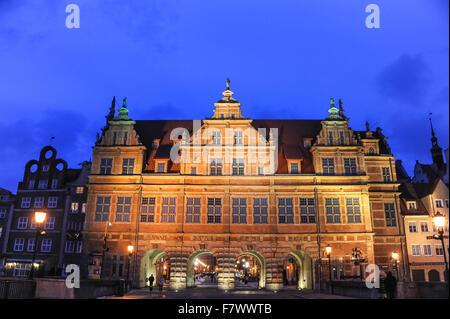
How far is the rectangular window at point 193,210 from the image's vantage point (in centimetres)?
3516

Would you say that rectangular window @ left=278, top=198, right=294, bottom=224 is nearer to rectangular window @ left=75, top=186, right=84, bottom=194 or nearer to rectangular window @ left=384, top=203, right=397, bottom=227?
rectangular window @ left=384, top=203, right=397, bottom=227

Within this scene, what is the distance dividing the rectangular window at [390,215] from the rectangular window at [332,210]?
18.0ft

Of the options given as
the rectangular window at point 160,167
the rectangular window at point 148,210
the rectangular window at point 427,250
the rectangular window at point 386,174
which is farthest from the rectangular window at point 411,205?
the rectangular window at point 148,210

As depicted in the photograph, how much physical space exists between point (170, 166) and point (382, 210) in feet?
74.3

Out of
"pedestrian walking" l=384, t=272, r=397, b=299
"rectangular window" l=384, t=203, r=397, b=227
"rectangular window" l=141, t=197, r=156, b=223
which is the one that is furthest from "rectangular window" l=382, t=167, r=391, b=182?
"rectangular window" l=141, t=197, r=156, b=223

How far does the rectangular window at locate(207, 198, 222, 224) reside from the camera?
3516 cm

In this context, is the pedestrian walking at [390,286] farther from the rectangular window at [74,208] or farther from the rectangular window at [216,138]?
the rectangular window at [74,208]

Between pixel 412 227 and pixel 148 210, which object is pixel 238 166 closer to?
pixel 148 210

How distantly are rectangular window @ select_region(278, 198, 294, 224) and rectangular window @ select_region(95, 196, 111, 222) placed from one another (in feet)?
57.3

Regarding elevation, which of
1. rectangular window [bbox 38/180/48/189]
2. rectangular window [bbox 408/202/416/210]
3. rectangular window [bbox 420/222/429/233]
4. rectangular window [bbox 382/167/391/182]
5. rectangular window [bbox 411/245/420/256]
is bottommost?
rectangular window [bbox 411/245/420/256]

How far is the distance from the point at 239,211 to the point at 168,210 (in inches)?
283

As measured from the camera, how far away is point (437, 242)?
39.8 m

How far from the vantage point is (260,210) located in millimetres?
35406
